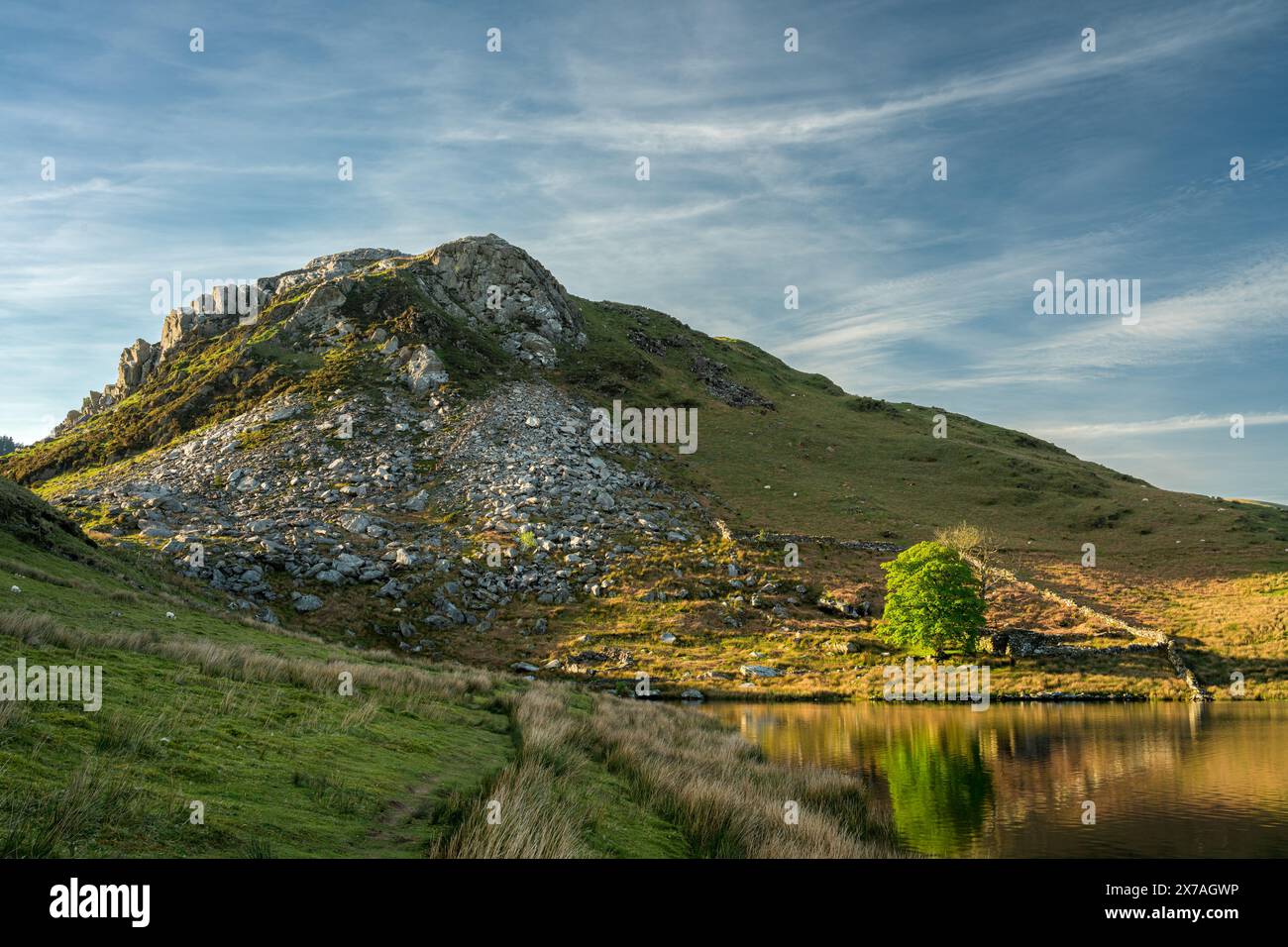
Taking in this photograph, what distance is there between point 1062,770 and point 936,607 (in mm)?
27898

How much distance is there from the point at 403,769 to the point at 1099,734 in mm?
35132

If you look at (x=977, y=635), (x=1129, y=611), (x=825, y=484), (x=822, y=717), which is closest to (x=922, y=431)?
(x=825, y=484)

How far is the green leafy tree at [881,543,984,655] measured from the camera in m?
54.6

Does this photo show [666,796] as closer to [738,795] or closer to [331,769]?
[738,795]

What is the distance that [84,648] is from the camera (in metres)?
16.1

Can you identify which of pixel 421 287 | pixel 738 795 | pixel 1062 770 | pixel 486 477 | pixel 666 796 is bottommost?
pixel 1062 770

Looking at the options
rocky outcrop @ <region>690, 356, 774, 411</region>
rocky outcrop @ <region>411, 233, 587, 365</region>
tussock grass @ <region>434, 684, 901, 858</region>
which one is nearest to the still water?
tussock grass @ <region>434, 684, 901, 858</region>

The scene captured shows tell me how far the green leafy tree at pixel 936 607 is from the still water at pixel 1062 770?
8.70m

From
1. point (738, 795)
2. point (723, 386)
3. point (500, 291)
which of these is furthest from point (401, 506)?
point (723, 386)

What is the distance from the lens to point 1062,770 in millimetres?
27516

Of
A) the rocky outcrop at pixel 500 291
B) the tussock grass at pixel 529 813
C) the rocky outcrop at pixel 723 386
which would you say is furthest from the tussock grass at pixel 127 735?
the rocky outcrop at pixel 723 386

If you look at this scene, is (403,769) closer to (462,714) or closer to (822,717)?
(462,714)

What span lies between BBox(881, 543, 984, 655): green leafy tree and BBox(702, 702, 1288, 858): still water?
870 cm
